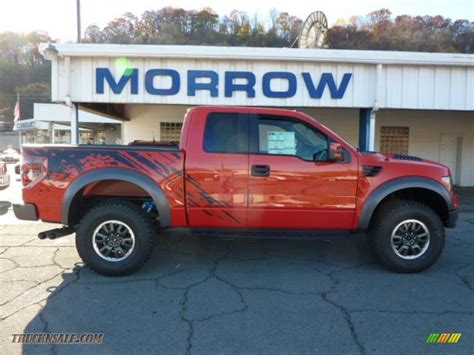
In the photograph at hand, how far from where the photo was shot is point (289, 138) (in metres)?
4.64

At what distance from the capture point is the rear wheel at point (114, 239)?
4516mm

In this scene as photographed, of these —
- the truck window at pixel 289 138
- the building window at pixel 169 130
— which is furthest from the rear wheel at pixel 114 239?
the building window at pixel 169 130

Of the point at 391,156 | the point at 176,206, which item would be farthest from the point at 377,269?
the point at 176,206

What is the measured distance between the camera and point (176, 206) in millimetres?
4555

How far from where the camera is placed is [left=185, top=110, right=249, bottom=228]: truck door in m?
4.49

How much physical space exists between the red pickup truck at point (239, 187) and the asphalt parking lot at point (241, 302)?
470mm

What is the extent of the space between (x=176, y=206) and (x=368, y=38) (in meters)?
46.6

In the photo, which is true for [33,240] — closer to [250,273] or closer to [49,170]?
[49,170]

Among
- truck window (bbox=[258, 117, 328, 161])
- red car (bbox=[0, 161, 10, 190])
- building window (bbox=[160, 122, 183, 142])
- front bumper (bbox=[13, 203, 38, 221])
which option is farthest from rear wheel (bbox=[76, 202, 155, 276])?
building window (bbox=[160, 122, 183, 142])

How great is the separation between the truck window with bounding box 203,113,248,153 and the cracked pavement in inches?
61.0

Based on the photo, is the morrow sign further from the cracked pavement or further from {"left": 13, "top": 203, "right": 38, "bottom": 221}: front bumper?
{"left": 13, "top": 203, "right": 38, "bottom": 221}: front bumper

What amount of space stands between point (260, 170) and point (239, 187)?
1.05 feet

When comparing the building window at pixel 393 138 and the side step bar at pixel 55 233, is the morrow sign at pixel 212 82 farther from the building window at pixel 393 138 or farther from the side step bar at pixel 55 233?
the building window at pixel 393 138

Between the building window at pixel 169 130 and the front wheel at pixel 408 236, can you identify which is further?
the building window at pixel 169 130
